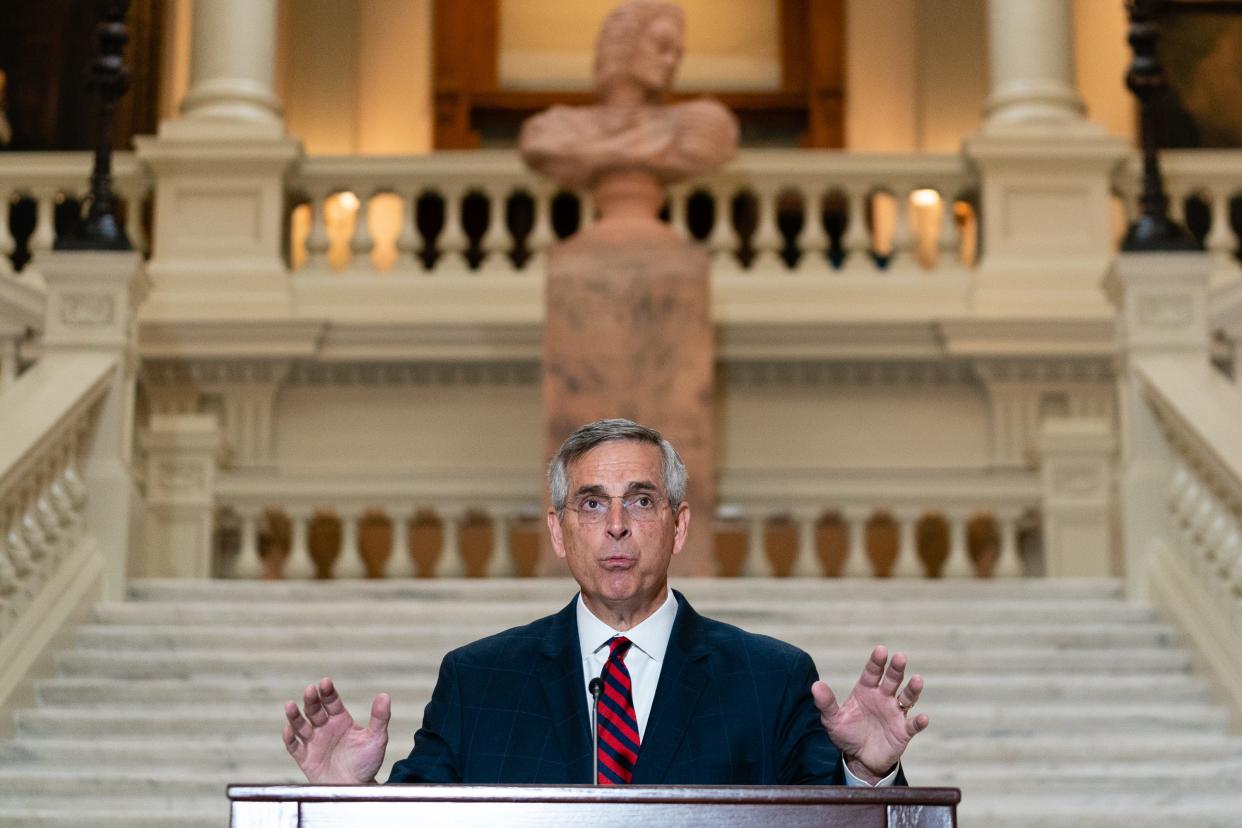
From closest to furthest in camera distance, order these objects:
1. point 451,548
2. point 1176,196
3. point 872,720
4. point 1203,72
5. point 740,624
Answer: point 872,720
point 740,624
point 451,548
point 1176,196
point 1203,72

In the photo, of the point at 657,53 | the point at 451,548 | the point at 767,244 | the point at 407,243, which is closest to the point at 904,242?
the point at 767,244

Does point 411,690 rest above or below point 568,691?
below

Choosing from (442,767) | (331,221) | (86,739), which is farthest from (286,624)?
(331,221)

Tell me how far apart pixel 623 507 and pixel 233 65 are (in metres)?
8.87

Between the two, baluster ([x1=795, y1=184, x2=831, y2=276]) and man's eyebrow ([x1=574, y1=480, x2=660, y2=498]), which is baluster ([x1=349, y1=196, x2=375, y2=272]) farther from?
man's eyebrow ([x1=574, y1=480, x2=660, y2=498])

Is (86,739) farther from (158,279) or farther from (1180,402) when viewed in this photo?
(158,279)

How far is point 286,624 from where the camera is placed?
7234 mm

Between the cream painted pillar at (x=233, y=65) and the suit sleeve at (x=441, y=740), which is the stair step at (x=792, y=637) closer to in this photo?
the suit sleeve at (x=441, y=740)

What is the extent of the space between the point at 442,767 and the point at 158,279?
321 inches

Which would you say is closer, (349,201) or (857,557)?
(857,557)

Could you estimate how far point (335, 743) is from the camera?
3199 mm

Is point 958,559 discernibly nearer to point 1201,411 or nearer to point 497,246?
point 1201,411

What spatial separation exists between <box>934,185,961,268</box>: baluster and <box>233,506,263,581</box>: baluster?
4121 mm

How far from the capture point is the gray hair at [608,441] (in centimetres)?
338
